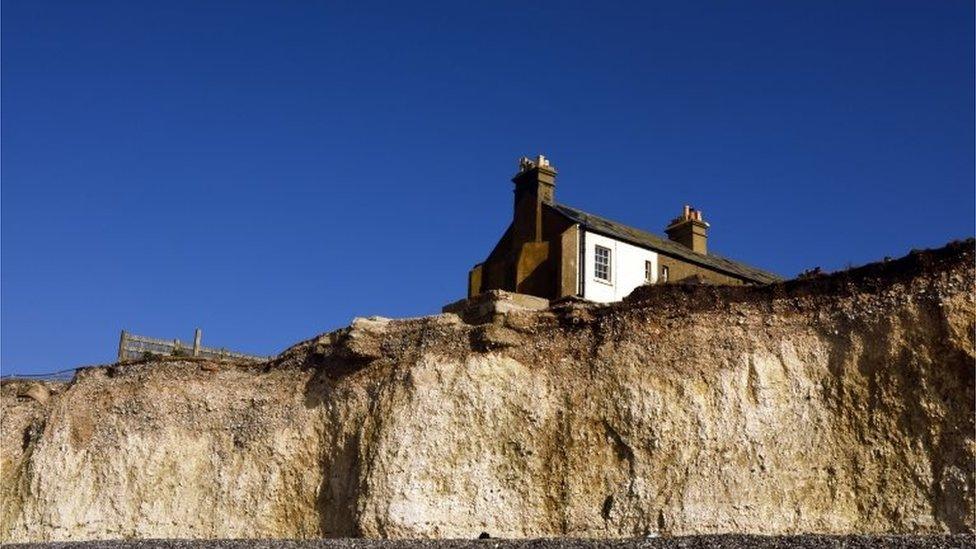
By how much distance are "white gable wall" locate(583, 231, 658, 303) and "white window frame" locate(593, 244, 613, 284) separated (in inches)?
1.4

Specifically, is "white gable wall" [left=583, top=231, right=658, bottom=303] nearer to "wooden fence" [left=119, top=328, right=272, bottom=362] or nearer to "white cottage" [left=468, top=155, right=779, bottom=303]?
"white cottage" [left=468, top=155, right=779, bottom=303]

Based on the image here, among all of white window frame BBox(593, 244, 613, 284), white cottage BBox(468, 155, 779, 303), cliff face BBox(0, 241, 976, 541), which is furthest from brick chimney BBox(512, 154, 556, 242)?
cliff face BBox(0, 241, 976, 541)

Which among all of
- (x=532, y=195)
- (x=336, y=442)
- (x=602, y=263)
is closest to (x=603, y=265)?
(x=602, y=263)

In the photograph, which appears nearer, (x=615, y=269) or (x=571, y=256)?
(x=571, y=256)

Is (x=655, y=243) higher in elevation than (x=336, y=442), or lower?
higher

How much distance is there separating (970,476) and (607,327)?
9.72 m

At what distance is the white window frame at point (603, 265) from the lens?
3484 centimetres

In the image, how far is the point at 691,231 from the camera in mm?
40688

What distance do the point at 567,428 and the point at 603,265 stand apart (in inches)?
398

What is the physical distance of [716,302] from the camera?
86.4 feet

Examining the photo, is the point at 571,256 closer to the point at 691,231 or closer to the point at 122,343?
the point at 691,231

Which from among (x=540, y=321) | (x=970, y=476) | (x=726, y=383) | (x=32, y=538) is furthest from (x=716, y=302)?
(x=32, y=538)

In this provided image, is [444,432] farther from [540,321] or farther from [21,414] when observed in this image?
[21,414]

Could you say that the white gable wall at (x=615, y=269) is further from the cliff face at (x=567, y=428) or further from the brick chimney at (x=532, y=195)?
the cliff face at (x=567, y=428)
